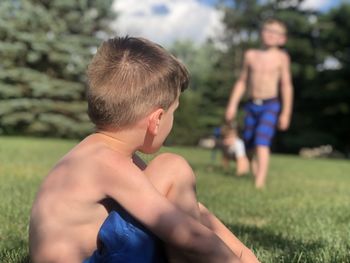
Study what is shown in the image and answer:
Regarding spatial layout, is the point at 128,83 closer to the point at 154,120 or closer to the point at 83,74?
the point at 154,120

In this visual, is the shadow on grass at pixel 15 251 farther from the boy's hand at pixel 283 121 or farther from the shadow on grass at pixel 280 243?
the boy's hand at pixel 283 121

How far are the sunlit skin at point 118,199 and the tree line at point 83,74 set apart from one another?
26770mm

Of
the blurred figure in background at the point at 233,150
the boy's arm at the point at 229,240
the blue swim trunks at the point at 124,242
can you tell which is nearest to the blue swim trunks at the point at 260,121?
the blurred figure in background at the point at 233,150

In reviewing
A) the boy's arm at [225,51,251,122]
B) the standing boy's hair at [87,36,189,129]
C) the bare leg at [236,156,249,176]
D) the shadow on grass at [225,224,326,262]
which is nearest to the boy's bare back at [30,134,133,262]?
the standing boy's hair at [87,36,189,129]

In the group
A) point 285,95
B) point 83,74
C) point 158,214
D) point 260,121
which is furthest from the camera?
point 83,74

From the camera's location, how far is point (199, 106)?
37281 mm

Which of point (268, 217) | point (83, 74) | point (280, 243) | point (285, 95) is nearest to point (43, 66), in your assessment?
point (83, 74)

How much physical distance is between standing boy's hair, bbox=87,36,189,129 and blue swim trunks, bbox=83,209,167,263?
1.03 ft

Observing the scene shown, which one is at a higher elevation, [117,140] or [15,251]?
[117,140]

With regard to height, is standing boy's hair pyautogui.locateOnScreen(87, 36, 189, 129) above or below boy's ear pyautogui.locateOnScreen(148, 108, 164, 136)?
above

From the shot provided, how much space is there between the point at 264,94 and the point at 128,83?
504 centimetres

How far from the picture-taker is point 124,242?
5.34ft

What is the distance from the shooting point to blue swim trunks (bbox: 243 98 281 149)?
630cm

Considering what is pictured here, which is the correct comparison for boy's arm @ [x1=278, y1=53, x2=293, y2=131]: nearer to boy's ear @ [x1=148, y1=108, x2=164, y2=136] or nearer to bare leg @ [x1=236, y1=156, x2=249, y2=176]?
bare leg @ [x1=236, y1=156, x2=249, y2=176]
